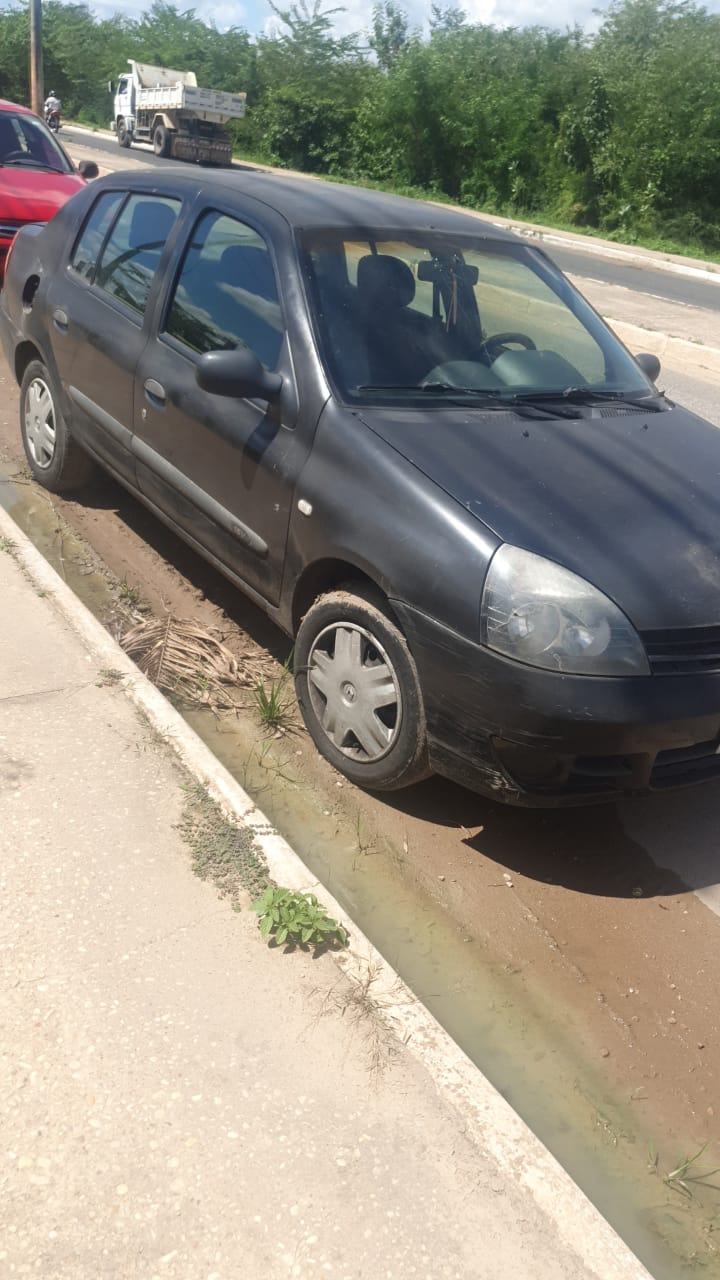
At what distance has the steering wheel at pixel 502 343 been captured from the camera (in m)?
4.15

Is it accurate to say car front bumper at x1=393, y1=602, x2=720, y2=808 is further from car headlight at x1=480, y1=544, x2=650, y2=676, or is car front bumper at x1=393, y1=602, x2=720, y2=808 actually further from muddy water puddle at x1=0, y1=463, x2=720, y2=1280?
muddy water puddle at x1=0, y1=463, x2=720, y2=1280

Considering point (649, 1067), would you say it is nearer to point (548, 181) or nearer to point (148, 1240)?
point (148, 1240)

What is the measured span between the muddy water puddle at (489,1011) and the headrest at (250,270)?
162 cm

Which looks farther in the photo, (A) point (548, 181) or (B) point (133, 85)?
(B) point (133, 85)

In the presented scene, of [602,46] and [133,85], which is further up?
[602,46]

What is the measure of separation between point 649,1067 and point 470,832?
104 centimetres

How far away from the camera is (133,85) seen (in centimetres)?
3800

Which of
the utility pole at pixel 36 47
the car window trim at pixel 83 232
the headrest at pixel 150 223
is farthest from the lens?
the utility pole at pixel 36 47

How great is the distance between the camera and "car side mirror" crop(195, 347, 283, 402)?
3639 mm

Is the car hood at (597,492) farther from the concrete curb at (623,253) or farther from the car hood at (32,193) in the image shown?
the concrete curb at (623,253)

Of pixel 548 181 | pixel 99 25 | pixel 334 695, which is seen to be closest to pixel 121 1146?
pixel 334 695

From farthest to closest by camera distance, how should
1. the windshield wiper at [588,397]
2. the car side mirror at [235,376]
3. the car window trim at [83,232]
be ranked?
the car window trim at [83,232], the windshield wiper at [588,397], the car side mirror at [235,376]

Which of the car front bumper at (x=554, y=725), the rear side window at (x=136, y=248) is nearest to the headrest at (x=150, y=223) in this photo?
the rear side window at (x=136, y=248)

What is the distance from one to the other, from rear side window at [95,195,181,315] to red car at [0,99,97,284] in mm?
4475
